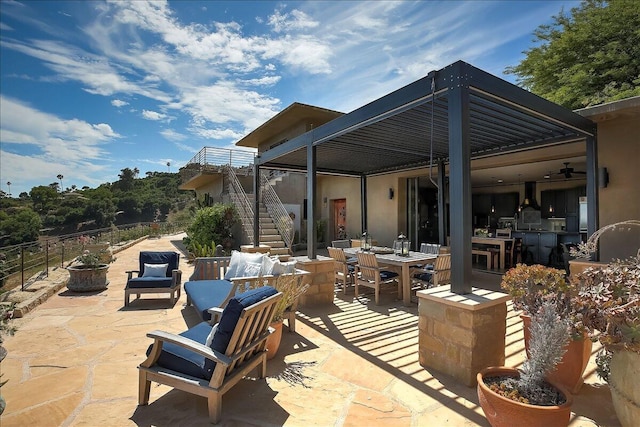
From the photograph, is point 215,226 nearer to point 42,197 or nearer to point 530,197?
point 530,197

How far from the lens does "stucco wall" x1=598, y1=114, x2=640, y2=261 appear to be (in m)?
5.30

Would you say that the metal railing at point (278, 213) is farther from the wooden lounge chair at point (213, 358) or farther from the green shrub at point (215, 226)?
the wooden lounge chair at point (213, 358)

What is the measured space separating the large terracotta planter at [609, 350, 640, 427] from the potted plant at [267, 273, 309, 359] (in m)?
→ 2.56

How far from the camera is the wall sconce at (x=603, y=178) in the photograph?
18.0 ft

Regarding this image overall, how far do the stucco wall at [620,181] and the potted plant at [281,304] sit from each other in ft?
18.0

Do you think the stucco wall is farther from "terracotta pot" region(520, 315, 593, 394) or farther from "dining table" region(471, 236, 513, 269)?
"terracotta pot" region(520, 315, 593, 394)

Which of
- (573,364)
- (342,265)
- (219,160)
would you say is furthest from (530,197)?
(219,160)

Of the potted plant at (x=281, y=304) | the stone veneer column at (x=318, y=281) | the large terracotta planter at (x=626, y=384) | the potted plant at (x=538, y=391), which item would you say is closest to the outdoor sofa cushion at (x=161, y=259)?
the stone veneer column at (x=318, y=281)

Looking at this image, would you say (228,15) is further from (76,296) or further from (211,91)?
(76,296)

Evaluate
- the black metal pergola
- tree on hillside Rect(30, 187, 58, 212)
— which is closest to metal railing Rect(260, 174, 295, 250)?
the black metal pergola

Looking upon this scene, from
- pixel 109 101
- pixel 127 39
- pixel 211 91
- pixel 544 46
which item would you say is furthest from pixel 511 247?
pixel 109 101

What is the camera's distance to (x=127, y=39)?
22.3ft

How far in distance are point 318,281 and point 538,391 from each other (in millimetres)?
3703

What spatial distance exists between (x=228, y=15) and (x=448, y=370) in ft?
23.5
